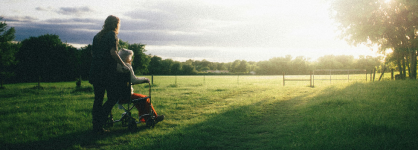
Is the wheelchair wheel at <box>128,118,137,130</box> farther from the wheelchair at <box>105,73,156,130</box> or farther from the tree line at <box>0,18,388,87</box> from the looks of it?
the tree line at <box>0,18,388,87</box>

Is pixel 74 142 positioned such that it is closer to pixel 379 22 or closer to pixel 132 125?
pixel 132 125

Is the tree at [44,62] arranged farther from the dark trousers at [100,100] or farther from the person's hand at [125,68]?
the person's hand at [125,68]

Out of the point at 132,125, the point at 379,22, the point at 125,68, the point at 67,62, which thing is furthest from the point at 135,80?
the point at 67,62

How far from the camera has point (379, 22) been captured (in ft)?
51.2

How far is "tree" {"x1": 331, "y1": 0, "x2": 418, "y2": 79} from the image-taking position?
14.6 meters

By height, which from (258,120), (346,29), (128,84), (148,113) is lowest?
Result: (258,120)

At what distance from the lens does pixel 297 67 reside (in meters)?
96.2

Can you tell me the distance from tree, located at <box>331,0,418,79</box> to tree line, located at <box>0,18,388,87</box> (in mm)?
8672

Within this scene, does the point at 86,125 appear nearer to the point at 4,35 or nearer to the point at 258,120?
the point at 258,120

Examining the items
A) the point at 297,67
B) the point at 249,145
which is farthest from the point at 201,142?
the point at 297,67

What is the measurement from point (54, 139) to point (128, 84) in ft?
5.68

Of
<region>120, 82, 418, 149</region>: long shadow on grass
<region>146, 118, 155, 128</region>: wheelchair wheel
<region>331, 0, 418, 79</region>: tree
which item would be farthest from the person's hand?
<region>331, 0, 418, 79</region>: tree

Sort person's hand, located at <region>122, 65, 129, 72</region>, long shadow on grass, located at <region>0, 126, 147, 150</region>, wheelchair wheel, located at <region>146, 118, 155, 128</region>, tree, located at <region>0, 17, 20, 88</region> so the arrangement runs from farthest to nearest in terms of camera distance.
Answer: tree, located at <region>0, 17, 20, 88</region> → wheelchair wheel, located at <region>146, 118, 155, 128</region> → person's hand, located at <region>122, 65, 129, 72</region> → long shadow on grass, located at <region>0, 126, 147, 150</region>

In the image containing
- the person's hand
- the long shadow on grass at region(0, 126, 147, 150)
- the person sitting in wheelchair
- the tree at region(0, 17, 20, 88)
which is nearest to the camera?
the long shadow on grass at region(0, 126, 147, 150)
